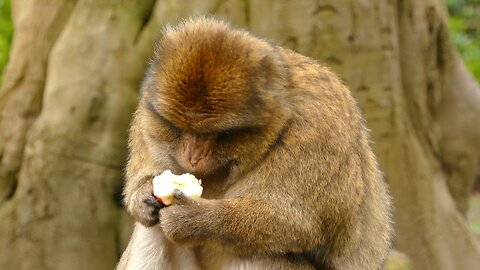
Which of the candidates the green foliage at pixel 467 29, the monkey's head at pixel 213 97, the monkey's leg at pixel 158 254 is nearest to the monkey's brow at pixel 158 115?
the monkey's head at pixel 213 97

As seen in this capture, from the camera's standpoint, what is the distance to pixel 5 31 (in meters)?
9.85

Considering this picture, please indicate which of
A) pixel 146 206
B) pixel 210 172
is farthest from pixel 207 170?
pixel 146 206

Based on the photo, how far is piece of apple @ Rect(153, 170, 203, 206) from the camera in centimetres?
502

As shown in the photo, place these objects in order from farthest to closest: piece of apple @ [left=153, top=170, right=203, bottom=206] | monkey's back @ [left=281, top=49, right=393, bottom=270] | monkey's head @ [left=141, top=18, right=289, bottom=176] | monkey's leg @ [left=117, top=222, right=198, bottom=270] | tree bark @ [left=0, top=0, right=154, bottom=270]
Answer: tree bark @ [left=0, top=0, right=154, bottom=270], monkey's leg @ [left=117, top=222, right=198, bottom=270], monkey's back @ [left=281, top=49, right=393, bottom=270], piece of apple @ [left=153, top=170, right=203, bottom=206], monkey's head @ [left=141, top=18, right=289, bottom=176]

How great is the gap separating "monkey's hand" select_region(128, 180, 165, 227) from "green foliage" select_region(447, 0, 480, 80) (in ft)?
26.0

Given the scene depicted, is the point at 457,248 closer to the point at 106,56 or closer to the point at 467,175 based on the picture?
the point at 467,175

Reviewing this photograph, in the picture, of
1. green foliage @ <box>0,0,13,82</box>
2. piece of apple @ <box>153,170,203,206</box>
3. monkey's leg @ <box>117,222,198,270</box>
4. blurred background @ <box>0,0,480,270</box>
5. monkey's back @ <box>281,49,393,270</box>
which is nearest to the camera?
piece of apple @ <box>153,170,203,206</box>

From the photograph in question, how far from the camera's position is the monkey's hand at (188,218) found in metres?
5.07

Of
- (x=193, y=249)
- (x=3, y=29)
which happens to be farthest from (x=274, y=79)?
Answer: (x=3, y=29)

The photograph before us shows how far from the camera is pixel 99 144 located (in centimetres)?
788

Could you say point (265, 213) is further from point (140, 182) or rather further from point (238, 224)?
point (140, 182)

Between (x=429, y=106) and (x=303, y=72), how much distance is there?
3551 millimetres

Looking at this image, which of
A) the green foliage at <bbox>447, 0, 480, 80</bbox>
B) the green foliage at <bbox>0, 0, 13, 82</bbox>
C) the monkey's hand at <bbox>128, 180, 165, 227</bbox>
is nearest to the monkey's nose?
the monkey's hand at <bbox>128, 180, 165, 227</bbox>

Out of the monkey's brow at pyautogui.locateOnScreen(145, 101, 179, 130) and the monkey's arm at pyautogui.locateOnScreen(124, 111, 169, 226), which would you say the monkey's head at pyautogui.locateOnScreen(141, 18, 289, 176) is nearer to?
the monkey's brow at pyautogui.locateOnScreen(145, 101, 179, 130)
